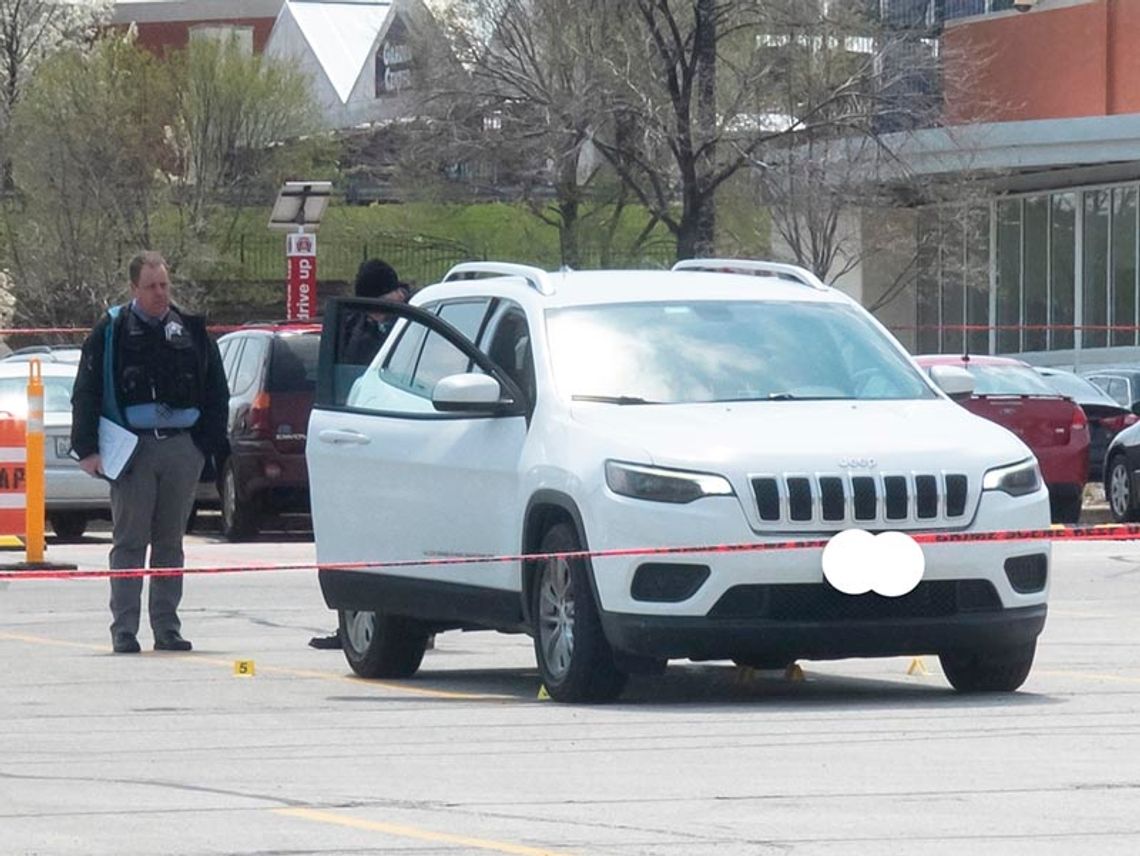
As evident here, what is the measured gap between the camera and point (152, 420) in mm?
13367

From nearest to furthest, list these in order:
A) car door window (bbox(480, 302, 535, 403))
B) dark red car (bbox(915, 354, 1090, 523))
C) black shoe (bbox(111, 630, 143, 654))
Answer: car door window (bbox(480, 302, 535, 403)) → black shoe (bbox(111, 630, 143, 654)) → dark red car (bbox(915, 354, 1090, 523))

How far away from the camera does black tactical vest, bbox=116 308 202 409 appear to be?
43.8 ft

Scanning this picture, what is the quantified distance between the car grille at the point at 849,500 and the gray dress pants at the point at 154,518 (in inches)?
173

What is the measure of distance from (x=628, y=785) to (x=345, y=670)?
4822mm

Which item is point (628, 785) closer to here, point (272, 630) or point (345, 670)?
point (345, 670)

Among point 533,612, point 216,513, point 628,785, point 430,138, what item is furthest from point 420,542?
point 430,138

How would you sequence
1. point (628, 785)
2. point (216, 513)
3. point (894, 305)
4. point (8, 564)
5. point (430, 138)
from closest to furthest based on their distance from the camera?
point (628, 785), point (8, 564), point (216, 513), point (430, 138), point (894, 305)

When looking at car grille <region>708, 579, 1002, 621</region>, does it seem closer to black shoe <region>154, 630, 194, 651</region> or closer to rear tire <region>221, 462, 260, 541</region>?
black shoe <region>154, 630, 194, 651</region>

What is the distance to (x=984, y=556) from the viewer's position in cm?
1017

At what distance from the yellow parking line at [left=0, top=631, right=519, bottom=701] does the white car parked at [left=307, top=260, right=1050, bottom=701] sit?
0.22 meters

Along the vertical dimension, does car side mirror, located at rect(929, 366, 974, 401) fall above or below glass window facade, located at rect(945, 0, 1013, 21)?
below

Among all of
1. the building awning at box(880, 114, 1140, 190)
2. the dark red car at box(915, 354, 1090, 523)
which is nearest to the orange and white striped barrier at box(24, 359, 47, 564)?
the dark red car at box(915, 354, 1090, 523)

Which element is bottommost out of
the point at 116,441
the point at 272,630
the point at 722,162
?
the point at 272,630

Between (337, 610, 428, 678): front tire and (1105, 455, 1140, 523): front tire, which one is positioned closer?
(337, 610, 428, 678): front tire
